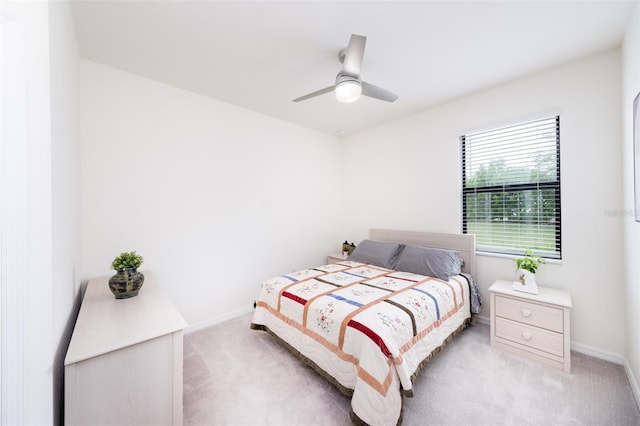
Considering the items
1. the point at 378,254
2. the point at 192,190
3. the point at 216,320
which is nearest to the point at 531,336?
the point at 378,254

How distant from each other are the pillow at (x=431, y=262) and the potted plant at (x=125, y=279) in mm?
2583

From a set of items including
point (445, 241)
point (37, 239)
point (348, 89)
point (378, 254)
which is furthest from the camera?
point (378, 254)

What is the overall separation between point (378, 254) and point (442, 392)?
1642 mm

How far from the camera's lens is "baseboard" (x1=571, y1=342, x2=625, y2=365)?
2.06 m

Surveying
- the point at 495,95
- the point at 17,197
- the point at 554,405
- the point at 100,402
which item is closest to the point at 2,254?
the point at 17,197

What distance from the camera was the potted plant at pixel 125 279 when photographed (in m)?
1.71

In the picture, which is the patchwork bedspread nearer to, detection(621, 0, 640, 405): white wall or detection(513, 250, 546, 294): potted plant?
detection(513, 250, 546, 294): potted plant

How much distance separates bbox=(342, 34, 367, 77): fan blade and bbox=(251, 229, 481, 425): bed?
1.79 m

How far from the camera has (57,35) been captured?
1192 millimetres

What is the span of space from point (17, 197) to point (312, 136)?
11.7ft

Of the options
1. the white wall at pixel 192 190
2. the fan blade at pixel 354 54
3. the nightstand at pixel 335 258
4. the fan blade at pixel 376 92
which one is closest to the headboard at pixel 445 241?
the nightstand at pixel 335 258

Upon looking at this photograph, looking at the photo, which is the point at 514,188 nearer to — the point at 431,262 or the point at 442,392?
the point at 431,262

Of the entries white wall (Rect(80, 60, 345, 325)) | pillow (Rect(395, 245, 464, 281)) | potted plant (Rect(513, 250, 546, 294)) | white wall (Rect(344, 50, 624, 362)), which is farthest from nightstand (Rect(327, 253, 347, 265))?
potted plant (Rect(513, 250, 546, 294))

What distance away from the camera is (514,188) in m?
2.68
